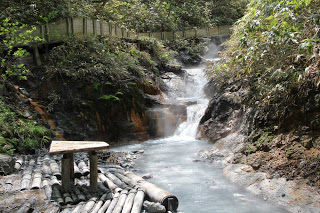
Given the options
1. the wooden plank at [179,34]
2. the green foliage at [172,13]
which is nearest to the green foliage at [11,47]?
the green foliage at [172,13]

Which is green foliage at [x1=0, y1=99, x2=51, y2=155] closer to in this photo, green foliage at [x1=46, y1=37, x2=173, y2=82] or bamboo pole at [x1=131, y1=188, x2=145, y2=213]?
green foliage at [x1=46, y1=37, x2=173, y2=82]

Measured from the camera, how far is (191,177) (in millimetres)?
7336

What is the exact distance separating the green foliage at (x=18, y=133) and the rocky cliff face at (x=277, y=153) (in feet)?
18.5

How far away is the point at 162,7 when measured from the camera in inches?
1110

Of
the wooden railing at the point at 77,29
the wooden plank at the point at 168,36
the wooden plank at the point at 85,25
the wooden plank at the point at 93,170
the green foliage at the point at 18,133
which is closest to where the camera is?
the wooden plank at the point at 93,170

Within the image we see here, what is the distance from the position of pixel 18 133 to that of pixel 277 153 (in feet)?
24.5

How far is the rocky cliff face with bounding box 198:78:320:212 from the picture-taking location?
17.6 feet

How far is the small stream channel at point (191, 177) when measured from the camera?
5.49 m

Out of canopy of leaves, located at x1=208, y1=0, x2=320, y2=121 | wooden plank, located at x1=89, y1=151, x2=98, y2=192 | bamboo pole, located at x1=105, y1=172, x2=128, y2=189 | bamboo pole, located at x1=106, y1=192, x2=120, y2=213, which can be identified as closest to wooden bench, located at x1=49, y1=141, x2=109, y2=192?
wooden plank, located at x1=89, y1=151, x2=98, y2=192

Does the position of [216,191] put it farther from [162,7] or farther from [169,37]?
[162,7]

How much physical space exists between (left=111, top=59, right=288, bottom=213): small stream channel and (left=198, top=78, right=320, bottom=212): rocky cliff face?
1.09 ft

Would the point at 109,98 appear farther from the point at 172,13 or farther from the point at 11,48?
the point at 172,13

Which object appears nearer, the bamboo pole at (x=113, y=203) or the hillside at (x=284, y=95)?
the bamboo pole at (x=113, y=203)

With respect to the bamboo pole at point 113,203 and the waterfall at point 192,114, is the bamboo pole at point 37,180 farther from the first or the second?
the waterfall at point 192,114
